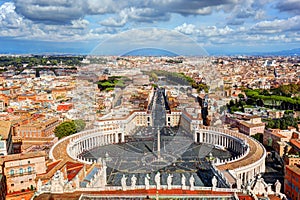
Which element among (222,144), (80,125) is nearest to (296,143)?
(222,144)

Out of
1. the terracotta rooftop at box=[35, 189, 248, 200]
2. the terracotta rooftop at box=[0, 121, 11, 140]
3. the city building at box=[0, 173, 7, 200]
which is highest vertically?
the terracotta rooftop at box=[0, 121, 11, 140]

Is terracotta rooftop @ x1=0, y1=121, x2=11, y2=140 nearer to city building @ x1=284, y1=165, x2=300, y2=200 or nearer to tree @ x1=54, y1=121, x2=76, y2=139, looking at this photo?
tree @ x1=54, y1=121, x2=76, y2=139

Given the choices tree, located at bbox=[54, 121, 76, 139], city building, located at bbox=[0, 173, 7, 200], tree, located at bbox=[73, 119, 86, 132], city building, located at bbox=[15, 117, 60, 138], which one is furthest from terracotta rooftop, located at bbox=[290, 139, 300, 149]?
city building, located at bbox=[15, 117, 60, 138]

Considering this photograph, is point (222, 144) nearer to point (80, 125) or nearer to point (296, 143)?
point (296, 143)

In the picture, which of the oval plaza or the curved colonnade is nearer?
the curved colonnade

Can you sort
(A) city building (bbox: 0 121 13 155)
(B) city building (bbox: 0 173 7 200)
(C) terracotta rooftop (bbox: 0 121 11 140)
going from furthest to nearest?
(C) terracotta rooftop (bbox: 0 121 11 140), (A) city building (bbox: 0 121 13 155), (B) city building (bbox: 0 173 7 200)

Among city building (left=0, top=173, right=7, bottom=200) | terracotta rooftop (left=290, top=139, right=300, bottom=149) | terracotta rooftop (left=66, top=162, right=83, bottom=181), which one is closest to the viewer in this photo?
city building (left=0, top=173, right=7, bottom=200)

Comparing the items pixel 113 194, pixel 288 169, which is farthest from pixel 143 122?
pixel 113 194

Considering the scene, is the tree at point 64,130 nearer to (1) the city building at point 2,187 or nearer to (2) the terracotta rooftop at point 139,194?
(1) the city building at point 2,187

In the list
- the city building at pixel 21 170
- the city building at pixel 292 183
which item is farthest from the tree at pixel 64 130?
the city building at pixel 292 183
